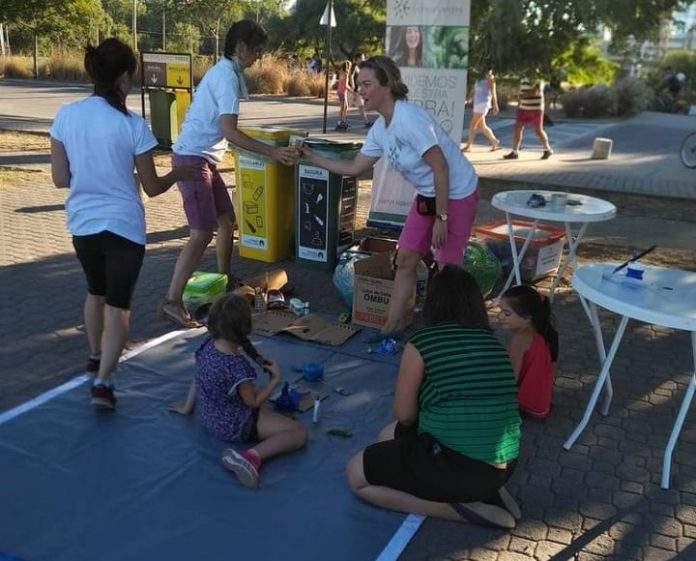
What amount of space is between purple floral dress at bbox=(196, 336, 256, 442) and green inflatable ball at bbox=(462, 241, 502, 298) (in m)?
2.60

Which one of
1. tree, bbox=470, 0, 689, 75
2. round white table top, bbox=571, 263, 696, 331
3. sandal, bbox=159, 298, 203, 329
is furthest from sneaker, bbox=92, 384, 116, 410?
tree, bbox=470, 0, 689, 75

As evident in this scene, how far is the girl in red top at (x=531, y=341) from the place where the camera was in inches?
141

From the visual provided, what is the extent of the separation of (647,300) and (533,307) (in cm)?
54

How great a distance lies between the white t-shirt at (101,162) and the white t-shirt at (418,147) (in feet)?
4.73

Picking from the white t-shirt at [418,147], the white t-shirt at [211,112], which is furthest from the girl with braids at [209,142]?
the white t-shirt at [418,147]

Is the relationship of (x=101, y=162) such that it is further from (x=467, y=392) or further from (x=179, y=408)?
(x=467, y=392)

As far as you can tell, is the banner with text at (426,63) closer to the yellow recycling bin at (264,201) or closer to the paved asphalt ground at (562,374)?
the paved asphalt ground at (562,374)

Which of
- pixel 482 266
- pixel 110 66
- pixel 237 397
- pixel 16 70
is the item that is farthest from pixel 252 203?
pixel 16 70

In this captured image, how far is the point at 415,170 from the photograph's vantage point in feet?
14.1

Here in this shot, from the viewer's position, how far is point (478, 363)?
8.71 ft

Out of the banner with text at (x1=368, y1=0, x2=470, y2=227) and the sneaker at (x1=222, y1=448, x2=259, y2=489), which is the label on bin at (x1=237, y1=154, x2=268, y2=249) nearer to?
the banner with text at (x1=368, y1=0, x2=470, y2=227)

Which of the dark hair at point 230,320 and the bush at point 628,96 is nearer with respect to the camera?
the dark hair at point 230,320

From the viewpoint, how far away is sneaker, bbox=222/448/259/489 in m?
3.07

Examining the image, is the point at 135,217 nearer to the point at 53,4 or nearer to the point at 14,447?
the point at 14,447
